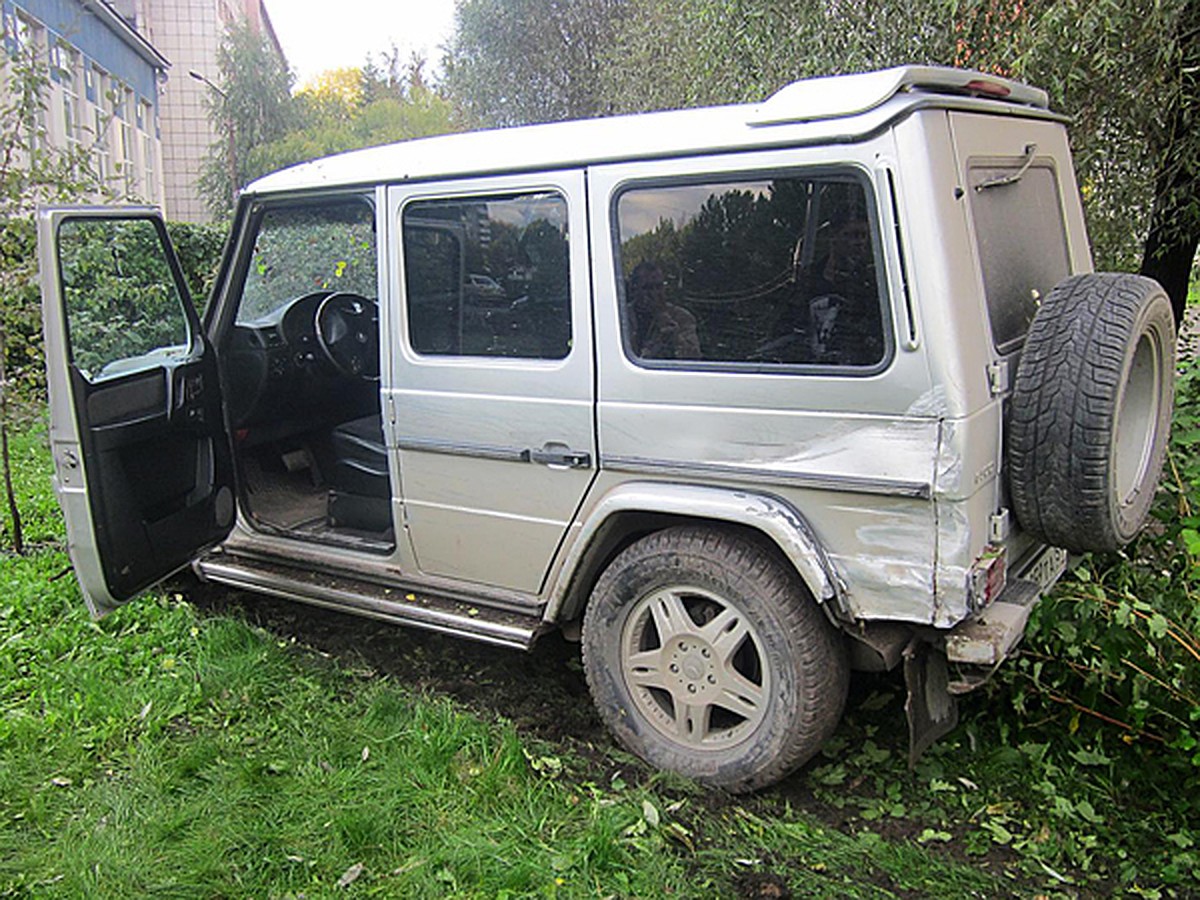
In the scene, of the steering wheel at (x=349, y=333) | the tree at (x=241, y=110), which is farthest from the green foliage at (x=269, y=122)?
the steering wheel at (x=349, y=333)

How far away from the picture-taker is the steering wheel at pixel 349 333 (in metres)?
5.11

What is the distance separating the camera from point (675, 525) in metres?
3.54

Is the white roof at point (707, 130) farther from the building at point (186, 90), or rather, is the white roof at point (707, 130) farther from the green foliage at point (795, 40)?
the building at point (186, 90)

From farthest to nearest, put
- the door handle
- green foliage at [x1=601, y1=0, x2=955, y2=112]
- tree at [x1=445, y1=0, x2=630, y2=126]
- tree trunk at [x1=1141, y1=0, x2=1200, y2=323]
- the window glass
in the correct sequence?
tree at [x1=445, y1=0, x2=630, y2=126] < green foliage at [x1=601, y1=0, x2=955, y2=112] < tree trunk at [x1=1141, y1=0, x2=1200, y2=323] < the window glass < the door handle

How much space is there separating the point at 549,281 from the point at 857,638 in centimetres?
162

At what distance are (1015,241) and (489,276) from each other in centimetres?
184

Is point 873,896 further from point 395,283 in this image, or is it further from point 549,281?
point 395,283

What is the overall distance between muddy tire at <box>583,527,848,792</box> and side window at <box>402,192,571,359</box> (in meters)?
0.88

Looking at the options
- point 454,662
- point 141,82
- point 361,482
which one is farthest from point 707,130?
point 141,82

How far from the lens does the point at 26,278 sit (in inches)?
216

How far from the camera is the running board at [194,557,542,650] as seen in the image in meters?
3.84

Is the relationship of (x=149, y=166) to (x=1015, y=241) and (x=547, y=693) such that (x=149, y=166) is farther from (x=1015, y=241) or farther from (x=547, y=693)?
(x=1015, y=241)

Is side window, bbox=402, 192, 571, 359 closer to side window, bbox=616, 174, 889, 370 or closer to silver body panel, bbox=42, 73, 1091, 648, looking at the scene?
silver body panel, bbox=42, 73, 1091, 648

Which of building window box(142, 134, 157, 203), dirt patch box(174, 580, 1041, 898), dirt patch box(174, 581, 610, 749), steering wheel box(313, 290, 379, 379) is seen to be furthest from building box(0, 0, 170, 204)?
dirt patch box(174, 580, 1041, 898)
